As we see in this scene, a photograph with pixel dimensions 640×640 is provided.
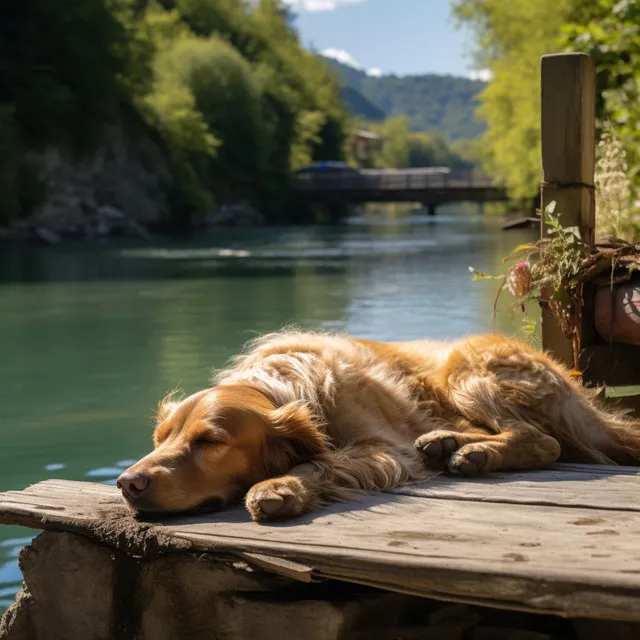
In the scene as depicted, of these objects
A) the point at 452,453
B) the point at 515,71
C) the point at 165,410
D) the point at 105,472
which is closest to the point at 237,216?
the point at 515,71

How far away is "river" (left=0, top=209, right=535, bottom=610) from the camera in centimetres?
771

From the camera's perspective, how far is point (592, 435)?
4.11m

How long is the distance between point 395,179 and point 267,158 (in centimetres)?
861

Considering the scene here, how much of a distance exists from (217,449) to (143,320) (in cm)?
1187

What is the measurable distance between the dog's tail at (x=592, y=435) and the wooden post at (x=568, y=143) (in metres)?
1.28

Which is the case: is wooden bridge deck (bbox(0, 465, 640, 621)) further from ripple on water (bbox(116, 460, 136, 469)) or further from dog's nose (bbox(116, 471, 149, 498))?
ripple on water (bbox(116, 460, 136, 469))

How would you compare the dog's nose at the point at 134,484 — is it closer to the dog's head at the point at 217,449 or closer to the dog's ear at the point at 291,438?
the dog's head at the point at 217,449

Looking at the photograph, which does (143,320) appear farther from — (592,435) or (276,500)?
(276,500)

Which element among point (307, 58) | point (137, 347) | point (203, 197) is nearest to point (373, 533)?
point (137, 347)

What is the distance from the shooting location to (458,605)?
3141 millimetres

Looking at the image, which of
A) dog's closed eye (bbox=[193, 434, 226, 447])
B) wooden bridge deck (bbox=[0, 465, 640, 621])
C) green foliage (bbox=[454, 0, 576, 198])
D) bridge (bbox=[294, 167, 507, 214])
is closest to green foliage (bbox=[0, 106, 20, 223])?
green foliage (bbox=[454, 0, 576, 198])

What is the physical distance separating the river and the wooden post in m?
0.61

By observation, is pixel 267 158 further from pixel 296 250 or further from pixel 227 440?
pixel 227 440

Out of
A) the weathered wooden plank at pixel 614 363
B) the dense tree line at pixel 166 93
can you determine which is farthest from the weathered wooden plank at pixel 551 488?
the dense tree line at pixel 166 93
